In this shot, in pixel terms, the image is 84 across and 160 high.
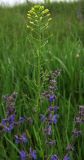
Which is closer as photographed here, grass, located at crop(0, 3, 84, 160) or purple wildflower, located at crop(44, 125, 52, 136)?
purple wildflower, located at crop(44, 125, 52, 136)

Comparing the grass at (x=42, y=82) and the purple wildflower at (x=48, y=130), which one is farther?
the grass at (x=42, y=82)

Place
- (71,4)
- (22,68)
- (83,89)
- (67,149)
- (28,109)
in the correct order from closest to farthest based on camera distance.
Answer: (67,149) → (28,109) → (83,89) → (22,68) → (71,4)

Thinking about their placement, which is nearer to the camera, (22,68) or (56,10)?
(22,68)

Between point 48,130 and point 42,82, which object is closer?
point 48,130

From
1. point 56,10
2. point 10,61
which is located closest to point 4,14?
point 56,10

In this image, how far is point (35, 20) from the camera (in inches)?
74.1

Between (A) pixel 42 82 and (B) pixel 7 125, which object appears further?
(A) pixel 42 82

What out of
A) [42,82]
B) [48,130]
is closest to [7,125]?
[48,130]

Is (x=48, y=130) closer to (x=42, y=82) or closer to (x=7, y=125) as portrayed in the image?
(x=7, y=125)

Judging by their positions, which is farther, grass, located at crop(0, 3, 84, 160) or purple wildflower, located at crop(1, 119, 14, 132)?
grass, located at crop(0, 3, 84, 160)

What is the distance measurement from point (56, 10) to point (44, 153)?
4313mm

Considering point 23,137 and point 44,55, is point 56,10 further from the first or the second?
point 23,137

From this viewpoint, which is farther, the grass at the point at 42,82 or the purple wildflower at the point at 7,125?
the grass at the point at 42,82

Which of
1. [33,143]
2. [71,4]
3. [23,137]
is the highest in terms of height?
[71,4]
